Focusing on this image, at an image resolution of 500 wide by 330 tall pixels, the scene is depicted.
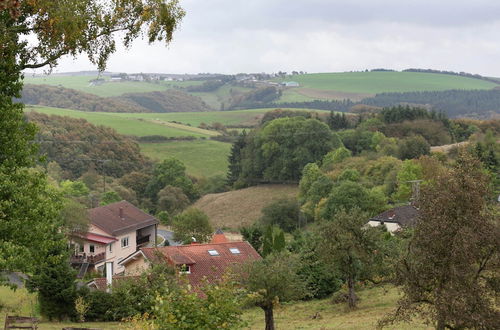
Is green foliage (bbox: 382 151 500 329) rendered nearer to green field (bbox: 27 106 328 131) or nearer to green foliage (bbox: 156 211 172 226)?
green foliage (bbox: 156 211 172 226)

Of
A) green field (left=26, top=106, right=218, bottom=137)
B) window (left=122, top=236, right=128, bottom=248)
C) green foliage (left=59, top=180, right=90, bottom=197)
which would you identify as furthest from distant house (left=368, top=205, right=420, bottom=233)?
green field (left=26, top=106, right=218, bottom=137)

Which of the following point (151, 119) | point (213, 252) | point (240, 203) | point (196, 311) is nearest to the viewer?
point (196, 311)

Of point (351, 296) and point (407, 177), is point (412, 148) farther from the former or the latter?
point (351, 296)

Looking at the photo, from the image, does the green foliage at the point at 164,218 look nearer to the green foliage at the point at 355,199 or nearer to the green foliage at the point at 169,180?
the green foliage at the point at 169,180

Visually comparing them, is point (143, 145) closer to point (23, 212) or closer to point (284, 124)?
point (284, 124)

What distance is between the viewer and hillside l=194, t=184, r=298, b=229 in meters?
86.3

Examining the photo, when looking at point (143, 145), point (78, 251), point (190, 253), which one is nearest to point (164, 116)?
point (143, 145)

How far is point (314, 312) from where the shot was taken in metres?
34.7

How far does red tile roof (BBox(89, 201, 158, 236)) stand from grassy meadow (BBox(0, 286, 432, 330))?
1628 centimetres

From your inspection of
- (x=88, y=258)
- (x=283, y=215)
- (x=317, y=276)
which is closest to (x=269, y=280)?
(x=317, y=276)

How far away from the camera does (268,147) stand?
99188 millimetres

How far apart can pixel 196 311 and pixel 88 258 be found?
41405 mm

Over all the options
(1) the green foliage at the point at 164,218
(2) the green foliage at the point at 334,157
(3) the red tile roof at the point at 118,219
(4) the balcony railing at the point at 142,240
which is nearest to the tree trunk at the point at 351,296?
(3) the red tile roof at the point at 118,219

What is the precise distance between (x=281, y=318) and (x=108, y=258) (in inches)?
942
